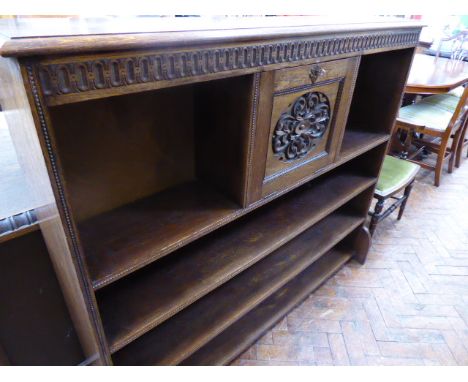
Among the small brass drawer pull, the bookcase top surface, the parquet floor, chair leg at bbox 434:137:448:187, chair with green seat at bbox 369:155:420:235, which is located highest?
the bookcase top surface

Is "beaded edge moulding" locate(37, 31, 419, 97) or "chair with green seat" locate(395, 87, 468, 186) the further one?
"chair with green seat" locate(395, 87, 468, 186)

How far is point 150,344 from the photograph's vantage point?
1163 millimetres

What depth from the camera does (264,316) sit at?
1582mm

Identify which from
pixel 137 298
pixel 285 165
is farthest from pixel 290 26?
pixel 137 298

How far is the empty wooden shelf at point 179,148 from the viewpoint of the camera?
1.92 ft

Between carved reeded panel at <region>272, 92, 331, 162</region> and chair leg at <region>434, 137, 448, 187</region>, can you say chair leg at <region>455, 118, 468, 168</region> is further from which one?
carved reeded panel at <region>272, 92, 331, 162</region>

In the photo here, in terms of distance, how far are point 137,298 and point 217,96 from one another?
63cm

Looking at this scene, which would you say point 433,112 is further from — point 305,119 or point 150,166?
point 150,166

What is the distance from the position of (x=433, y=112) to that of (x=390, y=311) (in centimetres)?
184

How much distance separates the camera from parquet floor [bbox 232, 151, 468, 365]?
1521 mm

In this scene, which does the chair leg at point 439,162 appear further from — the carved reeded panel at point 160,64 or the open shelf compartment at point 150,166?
the open shelf compartment at point 150,166

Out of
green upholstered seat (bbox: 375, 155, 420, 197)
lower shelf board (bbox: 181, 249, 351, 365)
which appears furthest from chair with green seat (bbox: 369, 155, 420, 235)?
lower shelf board (bbox: 181, 249, 351, 365)

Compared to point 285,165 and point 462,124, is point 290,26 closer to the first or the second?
point 285,165

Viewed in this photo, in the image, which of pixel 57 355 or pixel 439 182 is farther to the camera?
pixel 439 182
